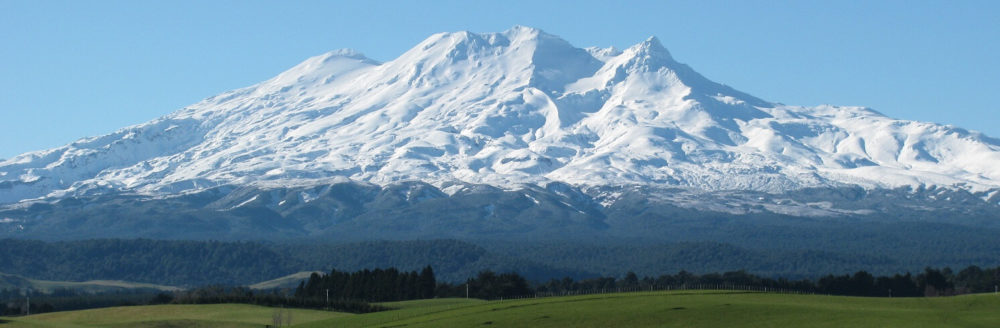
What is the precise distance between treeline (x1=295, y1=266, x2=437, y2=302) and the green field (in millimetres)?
33119

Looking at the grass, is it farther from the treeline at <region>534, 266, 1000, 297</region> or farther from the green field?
the treeline at <region>534, 266, 1000, 297</region>

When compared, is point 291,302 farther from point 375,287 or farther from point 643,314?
point 643,314

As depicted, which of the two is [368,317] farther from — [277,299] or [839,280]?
[839,280]

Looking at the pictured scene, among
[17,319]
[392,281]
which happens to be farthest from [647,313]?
[392,281]

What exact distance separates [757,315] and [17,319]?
4707cm

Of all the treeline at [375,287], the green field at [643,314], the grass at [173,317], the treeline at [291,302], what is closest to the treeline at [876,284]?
the treeline at [375,287]

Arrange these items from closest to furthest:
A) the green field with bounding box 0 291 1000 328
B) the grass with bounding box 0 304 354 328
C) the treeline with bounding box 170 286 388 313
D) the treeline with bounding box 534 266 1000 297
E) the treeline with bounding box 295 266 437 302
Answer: the green field with bounding box 0 291 1000 328
the grass with bounding box 0 304 354 328
the treeline with bounding box 170 286 388 313
the treeline with bounding box 295 266 437 302
the treeline with bounding box 534 266 1000 297

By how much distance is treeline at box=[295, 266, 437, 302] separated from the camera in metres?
144

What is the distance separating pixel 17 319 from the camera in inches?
3814

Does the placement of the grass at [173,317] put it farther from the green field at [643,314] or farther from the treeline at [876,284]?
the treeline at [876,284]

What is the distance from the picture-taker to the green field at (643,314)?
78.9 m

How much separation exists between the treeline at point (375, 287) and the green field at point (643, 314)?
3312cm

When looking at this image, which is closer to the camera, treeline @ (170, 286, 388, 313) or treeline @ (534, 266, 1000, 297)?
treeline @ (170, 286, 388, 313)

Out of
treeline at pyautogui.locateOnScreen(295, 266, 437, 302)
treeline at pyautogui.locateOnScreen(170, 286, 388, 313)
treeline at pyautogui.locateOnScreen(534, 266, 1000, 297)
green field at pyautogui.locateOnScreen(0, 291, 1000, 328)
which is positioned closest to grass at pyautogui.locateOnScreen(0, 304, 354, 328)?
green field at pyautogui.locateOnScreen(0, 291, 1000, 328)
